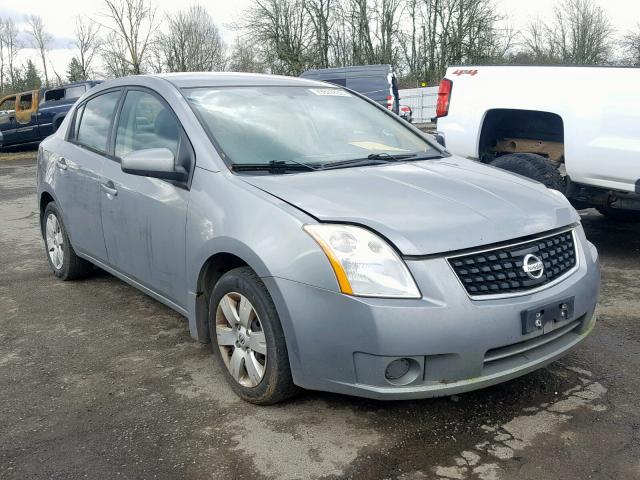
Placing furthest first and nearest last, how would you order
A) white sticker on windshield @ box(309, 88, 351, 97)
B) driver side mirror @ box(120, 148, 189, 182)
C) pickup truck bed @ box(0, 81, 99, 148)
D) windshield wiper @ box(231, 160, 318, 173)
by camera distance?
pickup truck bed @ box(0, 81, 99, 148) < white sticker on windshield @ box(309, 88, 351, 97) < driver side mirror @ box(120, 148, 189, 182) < windshield wiper @ box(231, 160, 318, 173)

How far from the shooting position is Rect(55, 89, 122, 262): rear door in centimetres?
441

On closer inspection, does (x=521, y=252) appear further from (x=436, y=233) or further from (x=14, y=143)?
(x=14, y=143)

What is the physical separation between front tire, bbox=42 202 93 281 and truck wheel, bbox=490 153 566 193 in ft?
11.7

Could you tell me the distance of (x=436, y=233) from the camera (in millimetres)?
2680

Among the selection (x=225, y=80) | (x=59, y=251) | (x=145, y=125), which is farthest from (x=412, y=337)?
(x=59, y=251)

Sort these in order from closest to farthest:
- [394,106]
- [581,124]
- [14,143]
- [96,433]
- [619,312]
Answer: [96,433]
[619,312]
[581,124]
[394,106]
[14,143]

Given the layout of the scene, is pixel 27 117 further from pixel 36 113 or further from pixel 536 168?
pixel 536 168

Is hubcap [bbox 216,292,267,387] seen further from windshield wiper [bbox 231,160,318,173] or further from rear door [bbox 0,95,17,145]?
rear door [bbox 0,95,17,145]

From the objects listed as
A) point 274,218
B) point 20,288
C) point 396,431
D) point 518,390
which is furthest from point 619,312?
point 20,288

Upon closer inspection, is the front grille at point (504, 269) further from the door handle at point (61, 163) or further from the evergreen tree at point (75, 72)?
the evergreen tree at point (75, 72)

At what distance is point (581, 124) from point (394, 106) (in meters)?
10.2

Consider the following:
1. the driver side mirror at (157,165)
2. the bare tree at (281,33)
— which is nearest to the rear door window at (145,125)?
the driver side mirror at (157,165)

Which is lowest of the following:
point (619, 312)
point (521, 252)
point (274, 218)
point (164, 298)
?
point (619, 312)

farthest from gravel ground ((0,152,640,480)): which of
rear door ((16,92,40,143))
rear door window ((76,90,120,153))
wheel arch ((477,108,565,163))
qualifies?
rear door ((16,92,40,143))
